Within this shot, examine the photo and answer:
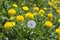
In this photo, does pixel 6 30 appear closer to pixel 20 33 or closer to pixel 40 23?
pixel 20 33

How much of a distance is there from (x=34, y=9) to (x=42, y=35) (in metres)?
0.72

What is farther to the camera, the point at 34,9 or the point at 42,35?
the point at 34,9

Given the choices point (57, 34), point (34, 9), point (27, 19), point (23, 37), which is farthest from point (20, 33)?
point (34, 9)

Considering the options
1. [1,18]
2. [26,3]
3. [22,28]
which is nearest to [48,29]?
Result: [22,28]

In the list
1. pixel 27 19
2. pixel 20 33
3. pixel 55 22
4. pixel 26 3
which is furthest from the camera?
pixel 26 3

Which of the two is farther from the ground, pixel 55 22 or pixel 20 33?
pixel 20 33

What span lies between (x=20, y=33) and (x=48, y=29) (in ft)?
1.44

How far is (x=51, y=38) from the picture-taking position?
2.95 meters

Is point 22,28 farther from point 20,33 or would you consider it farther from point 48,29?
point 48,29

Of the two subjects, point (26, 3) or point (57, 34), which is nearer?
point (57, 34)

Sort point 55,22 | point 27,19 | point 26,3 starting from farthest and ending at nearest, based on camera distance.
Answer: point 26,3 → point 55,22 → point 27,19

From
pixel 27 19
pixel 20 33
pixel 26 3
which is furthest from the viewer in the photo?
pixel 26 3

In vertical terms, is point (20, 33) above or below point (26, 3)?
above

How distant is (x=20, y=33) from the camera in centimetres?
280
